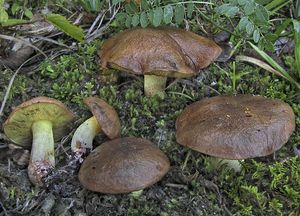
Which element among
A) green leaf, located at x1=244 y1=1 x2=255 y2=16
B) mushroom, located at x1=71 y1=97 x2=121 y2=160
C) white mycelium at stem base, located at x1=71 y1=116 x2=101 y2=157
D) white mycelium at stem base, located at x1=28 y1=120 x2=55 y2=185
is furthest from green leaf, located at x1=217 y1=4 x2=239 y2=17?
white mycelium at stem base, located at x1=28 y1=120 x2=55 y2=185

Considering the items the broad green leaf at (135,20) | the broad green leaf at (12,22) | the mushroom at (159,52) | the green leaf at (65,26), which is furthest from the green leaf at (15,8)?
the broad green leaf at (135,20)

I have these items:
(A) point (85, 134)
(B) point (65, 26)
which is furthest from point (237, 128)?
(B) point (65, 26)

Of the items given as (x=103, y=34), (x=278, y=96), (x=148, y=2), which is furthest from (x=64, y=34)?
(x=278, y=96)

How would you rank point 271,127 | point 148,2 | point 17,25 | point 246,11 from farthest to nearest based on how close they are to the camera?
point 17,25
point 148,2
point 246,11
point 271,127

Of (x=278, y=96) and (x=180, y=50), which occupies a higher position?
(x=180, y=50)

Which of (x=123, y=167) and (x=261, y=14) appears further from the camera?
(x=261, y=14)

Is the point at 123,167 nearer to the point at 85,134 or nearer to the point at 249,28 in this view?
the point at 85,134

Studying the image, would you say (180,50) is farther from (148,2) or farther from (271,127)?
(271,127)

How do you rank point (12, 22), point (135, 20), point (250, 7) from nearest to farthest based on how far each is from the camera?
point (250, 7) → point (135, 20) → point (12, 22)
